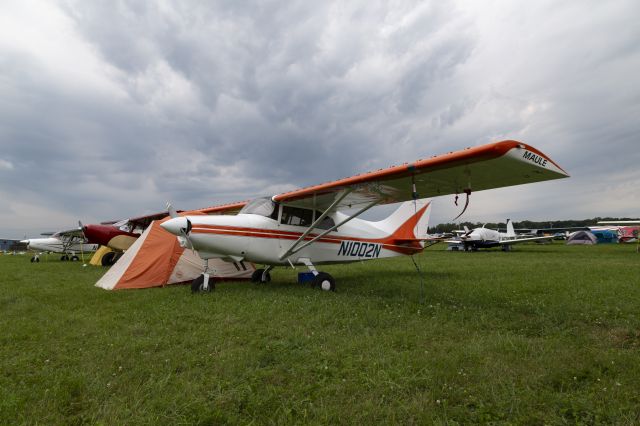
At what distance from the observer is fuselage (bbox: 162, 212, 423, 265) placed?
24.7ft

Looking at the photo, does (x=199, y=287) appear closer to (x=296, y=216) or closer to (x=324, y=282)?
(x=324, y=282)

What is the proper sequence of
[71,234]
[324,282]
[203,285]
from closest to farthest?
[203,285], [324,282], [71,234]

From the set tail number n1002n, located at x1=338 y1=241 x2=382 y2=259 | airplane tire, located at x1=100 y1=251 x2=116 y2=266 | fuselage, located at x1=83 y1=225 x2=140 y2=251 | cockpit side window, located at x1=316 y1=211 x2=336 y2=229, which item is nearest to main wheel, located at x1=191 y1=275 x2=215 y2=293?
cockpit side window, located at x1=316 y1=211 x2=336 y2=229

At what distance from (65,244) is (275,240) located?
2208 centimetres

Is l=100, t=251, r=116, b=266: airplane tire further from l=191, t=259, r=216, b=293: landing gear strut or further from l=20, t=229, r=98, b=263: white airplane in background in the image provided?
l=191, t=259, r=216, b=293: landing gear strut

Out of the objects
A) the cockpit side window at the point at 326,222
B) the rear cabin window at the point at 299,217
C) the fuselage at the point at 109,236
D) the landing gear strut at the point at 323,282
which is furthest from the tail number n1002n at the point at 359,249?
the fuselage at the point at 109,236

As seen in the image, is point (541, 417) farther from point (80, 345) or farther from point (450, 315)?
point (80, 345)

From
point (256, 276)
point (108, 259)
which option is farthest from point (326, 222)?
point (108, 259)

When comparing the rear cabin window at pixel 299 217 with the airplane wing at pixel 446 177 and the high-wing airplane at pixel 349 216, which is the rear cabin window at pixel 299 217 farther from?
the airplane wing at pixel 446 177

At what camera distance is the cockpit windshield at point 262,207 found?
28.5 feet

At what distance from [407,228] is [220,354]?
8.60m

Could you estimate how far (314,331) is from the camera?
4441mm

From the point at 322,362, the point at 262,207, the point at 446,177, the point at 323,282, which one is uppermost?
the point at 446,177

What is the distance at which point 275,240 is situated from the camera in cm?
855
